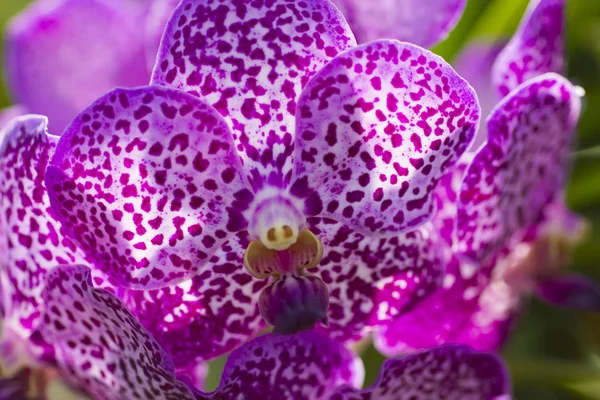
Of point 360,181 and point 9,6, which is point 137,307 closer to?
point 360,181

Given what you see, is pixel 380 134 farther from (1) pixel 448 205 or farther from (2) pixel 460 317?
(2) pixel 460 317

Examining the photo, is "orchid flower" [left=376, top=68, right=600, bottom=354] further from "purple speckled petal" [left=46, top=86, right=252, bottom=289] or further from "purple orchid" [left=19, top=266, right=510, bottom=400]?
"purple speckled petal" [left=46, top=86, right=252, bottom=289]

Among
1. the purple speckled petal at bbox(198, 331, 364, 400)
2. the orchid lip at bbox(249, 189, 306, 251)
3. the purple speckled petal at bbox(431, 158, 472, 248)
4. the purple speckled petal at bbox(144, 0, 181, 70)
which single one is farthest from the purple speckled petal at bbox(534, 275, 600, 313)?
the purple speckled petal at bbox(144, 0, 181, 70)

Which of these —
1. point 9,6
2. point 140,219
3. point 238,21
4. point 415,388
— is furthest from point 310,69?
point 9,6

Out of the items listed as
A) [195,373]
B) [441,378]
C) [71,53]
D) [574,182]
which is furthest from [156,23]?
[574,182]

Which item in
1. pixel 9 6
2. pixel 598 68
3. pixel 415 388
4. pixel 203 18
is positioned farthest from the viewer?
pixel 9 6

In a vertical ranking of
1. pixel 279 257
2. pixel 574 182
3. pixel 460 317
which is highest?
pixel 279 257
